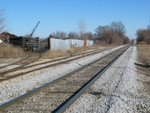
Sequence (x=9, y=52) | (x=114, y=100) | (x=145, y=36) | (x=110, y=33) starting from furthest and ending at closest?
(x=110, y=33), (x=145, y=36), (x=9, y=52), (x=114, y=100)

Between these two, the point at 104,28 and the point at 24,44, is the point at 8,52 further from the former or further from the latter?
the point at 104,28

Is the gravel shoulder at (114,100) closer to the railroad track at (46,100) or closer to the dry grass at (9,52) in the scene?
the railroad track at (46,100)

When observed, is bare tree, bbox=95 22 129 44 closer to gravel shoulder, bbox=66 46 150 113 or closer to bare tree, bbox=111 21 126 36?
bare tree, bbox=111 21 126 36

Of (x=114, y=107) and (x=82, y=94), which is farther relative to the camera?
(x=82, y=94)

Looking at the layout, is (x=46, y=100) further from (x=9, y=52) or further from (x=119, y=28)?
(x=119, y=28)

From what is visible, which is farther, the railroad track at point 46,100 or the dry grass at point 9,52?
the dry grass at point 9,52

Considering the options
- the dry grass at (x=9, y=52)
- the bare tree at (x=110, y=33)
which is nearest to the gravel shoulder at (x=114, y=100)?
the dry grass at (x=9, y=52)

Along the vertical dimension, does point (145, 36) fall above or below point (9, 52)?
above

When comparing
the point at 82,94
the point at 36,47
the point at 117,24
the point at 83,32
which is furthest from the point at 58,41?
the point at 117,24

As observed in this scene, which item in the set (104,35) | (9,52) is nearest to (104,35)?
(104,35)

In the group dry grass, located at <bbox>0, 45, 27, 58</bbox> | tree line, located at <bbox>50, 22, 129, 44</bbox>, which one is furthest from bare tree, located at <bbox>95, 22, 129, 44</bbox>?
dry grass, located at <bbox>0, 45, 27, 58</bbox>

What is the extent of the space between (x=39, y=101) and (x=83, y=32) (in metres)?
75.3

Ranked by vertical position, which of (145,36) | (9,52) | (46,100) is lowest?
(46,100)

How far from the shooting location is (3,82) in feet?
27.1
